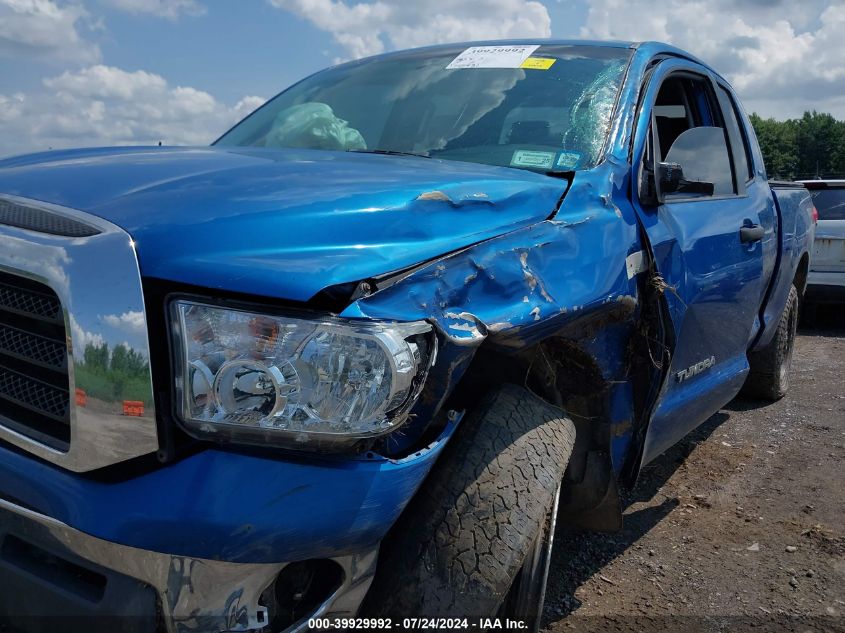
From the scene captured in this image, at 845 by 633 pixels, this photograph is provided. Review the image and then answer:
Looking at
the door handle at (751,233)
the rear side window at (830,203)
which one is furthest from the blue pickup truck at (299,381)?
the rear side window at (830,203)

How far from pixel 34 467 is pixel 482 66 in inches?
87.9

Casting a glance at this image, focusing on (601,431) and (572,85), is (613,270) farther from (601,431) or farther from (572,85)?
(572,85)

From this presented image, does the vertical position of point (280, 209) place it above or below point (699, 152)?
below

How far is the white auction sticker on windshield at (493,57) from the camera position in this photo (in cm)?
310

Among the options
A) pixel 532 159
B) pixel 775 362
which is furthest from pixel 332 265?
pixel 775 362

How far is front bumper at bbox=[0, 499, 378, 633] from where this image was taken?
150cm

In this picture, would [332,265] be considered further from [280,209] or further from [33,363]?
[33,363]

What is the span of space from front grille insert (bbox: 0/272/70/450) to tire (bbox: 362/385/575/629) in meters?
0.75

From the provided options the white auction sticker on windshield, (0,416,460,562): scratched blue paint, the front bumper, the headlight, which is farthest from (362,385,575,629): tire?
the white auction sticker on windshield

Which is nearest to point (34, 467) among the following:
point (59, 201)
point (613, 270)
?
point (59, 201)

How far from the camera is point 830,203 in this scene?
8.44 metres

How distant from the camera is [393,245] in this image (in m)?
1.69

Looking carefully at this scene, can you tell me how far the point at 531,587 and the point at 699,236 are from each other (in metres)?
1.51

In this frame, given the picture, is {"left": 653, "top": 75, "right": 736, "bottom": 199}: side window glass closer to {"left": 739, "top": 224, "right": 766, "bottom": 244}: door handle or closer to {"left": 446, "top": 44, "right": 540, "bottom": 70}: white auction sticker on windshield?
{"left": 739, "top": 224, "right": 766, "bottom": 244}: door handle
